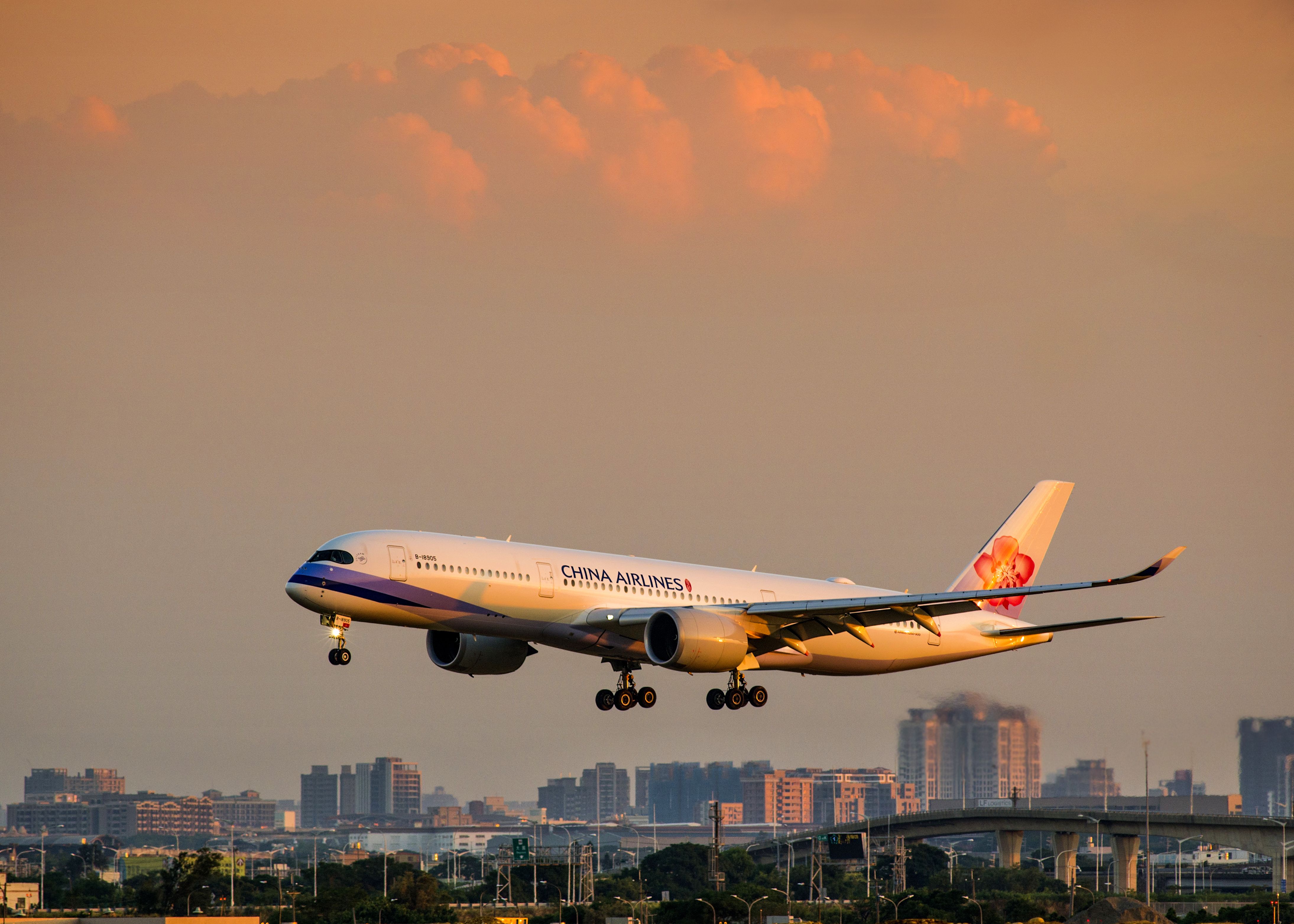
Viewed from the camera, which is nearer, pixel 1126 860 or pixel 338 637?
pixel 338 637

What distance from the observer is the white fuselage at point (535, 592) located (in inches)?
1945

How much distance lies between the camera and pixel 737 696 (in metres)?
57.6

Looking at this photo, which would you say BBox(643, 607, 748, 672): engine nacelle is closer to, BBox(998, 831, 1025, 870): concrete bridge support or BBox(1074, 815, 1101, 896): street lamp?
BBox(1074, 815, 1101, 896): street lamp

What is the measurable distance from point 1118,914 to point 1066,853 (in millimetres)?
64828

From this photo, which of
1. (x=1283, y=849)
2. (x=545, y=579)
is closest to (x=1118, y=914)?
(x=1283, y=849)

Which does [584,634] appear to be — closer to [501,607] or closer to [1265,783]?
[501,607]

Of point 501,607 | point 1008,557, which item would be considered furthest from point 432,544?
point 1008,557

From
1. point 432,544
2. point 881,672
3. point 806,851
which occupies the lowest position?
point 806,851

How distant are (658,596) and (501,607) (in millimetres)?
7013

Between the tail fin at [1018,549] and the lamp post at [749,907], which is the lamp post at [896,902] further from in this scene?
the tail fin at [1018,549]

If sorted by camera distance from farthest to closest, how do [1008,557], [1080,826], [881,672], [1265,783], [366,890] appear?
[1265,783] → [1080,826] → [366,890] → [1008,557] → [881,672]

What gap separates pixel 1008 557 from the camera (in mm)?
70562

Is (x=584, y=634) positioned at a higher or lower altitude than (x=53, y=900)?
higher

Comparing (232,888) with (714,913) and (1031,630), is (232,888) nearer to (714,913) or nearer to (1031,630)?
(714,913)
